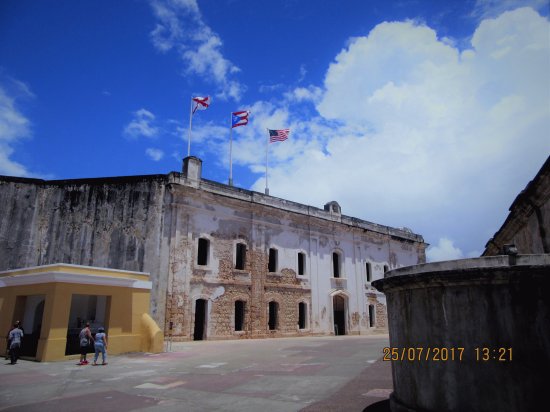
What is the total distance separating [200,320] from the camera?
19.6 metres

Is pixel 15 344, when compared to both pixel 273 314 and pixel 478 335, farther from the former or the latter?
pixel 273 314

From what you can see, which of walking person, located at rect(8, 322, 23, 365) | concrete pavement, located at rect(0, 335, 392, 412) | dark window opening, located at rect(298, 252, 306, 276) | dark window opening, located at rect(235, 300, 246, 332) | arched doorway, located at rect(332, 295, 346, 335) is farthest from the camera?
arched doorway, located at rect(332, 295, 346, 335)

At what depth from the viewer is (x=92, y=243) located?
18.6m

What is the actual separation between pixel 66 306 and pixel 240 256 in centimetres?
1070

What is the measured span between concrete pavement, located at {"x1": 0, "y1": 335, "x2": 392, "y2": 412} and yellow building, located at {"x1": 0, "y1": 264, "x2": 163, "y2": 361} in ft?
3.37

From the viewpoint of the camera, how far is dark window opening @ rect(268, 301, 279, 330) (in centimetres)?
2238

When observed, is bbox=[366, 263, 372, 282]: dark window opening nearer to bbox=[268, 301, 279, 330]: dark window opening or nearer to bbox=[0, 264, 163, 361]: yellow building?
bbox=[268, 301, 279, 330]: dark window opening

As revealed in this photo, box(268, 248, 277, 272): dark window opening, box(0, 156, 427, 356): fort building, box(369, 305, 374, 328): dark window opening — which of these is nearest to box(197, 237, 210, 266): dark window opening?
box(0, 156, 427, 356): fort building

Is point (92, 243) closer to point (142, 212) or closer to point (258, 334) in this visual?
point (142, 212)

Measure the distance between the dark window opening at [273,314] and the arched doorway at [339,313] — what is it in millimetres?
4850

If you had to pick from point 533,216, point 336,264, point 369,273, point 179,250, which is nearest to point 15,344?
point 179,250

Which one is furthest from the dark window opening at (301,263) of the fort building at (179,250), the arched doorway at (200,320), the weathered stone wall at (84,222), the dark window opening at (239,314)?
the weathered stone wall at (84,222)

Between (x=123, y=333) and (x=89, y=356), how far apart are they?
4.19ft

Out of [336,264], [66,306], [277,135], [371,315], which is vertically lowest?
[371,315]
